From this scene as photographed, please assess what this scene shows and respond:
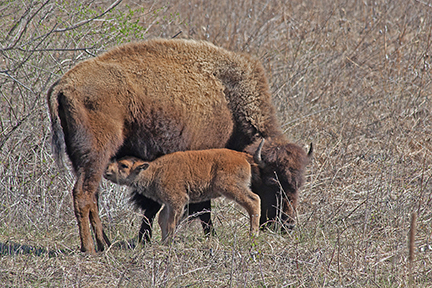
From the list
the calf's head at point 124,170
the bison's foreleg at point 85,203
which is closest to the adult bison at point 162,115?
the bison's foreleg at point 85,203

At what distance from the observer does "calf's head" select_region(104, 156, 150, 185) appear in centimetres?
484

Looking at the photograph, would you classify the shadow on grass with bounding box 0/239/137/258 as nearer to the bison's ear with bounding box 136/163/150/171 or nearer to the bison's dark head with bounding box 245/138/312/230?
the bison's ear with bounding box 136/163/150/171

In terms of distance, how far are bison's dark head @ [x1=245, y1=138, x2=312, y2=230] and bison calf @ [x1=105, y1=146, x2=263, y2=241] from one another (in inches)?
11.5

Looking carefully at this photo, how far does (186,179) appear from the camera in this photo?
15.9 ft

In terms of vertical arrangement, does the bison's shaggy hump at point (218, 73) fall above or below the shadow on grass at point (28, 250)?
above

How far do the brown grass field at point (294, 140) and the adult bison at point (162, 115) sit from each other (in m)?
Answer: 0.49

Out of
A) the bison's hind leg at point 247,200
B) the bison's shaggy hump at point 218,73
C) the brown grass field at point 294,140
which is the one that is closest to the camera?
the brown grass field at point 294,140

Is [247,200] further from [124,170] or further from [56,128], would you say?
[56,128]

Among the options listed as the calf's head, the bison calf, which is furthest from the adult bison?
the bison calf

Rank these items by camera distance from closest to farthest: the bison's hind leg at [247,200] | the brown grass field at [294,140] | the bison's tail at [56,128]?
the brown grass field at [294,140], the bison's tail at [56,128], the bison's hind leg at [247,200]

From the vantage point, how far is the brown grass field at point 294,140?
4.23 meters

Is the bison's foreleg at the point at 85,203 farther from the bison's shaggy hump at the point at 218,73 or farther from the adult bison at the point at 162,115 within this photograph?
the bison's shaggy hump at the point at 218,73

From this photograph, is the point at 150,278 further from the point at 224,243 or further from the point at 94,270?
the point at 224,243

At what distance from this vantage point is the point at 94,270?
4.32 metres
